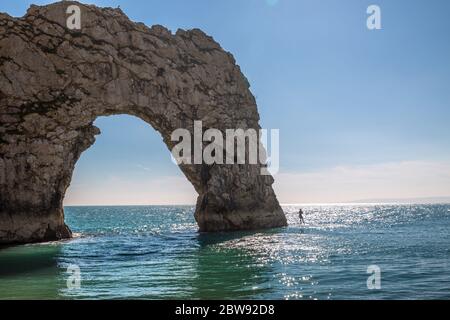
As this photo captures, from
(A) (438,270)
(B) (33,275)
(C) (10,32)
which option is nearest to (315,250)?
(A) (438,270)

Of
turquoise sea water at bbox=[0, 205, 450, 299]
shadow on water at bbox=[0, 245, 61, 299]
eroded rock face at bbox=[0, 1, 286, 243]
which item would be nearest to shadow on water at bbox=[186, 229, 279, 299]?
turquoise sea water at bbox=[0, 205, 450, 299]

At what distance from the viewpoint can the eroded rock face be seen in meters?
36.8

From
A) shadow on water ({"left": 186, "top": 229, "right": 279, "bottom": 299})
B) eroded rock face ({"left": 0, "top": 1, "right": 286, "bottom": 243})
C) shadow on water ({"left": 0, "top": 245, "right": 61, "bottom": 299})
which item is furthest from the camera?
eroded rock face ({"left": 0, "top": 1, "right": 286, "bottom": 243})

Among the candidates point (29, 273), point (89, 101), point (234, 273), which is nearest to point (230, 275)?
point (234, 273)

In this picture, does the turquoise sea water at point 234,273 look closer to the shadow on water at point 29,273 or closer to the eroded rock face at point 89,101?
the shadow on water at point 29,273

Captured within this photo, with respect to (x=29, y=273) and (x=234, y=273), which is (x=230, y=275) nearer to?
(x=234, y=273)

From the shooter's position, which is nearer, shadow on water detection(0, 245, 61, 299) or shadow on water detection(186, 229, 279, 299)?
shadow on water detection(186, 229, 279, 299)

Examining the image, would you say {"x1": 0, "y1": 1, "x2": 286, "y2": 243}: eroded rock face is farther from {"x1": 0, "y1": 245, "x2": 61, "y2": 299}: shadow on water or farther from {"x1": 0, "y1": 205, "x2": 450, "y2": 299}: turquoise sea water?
{"x1": 0, "y1": 205, "x2": 450, "y2": 299}: turquoise sea water

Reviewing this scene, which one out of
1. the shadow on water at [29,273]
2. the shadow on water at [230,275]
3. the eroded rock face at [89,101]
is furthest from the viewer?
the eroded rock face at [89,101]

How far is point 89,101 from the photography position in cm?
4050

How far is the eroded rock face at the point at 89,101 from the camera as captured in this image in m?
36.8

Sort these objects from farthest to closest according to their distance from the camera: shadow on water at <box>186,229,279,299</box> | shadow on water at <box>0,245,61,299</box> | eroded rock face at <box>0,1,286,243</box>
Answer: eroded rock face at <box>0,1,286,243</box>, shadow on water at <box>0,245,61,299</box>, shadow on water at <box>186,229,279,299</box>

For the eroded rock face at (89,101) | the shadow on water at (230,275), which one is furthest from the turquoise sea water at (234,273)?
the eroded rock face at (89,101)
